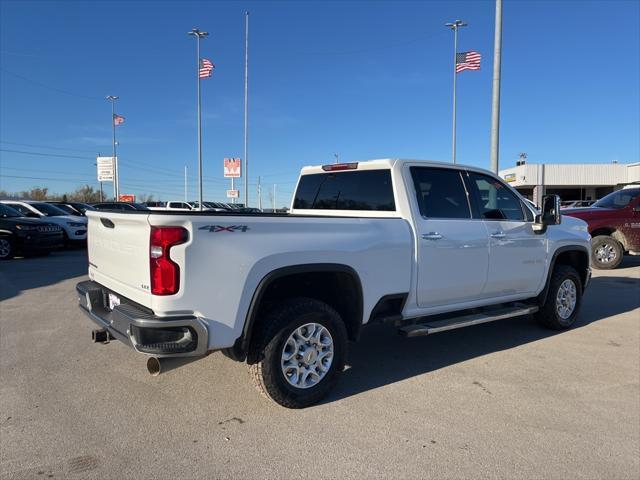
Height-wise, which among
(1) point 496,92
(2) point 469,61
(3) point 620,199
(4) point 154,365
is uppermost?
(2) point 469,61

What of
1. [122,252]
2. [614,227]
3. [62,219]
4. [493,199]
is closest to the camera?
[122,252]

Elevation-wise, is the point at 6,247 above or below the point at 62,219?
below

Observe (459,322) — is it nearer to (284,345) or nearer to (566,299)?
(284,345)

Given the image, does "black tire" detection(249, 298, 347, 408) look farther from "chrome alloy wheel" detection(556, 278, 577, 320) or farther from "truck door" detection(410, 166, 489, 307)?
"chrome alloy wheel" detection(556, 278, 577, 320)

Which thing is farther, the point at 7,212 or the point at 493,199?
the point at 7,212

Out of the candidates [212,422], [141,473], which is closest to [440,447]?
[212,422]

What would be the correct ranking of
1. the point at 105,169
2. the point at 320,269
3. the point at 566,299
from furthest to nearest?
the point at 105,169
the point at 566,299
the point at 320,269

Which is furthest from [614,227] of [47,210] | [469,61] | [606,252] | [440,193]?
[47,210]

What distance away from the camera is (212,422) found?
11.5 feet

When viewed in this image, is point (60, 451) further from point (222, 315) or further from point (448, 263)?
point (448, 263)

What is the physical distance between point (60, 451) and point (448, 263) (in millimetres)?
3456

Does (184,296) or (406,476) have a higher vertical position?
(184,296)

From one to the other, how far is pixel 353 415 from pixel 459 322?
1585 mm

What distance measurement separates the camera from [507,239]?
5.16 meters
